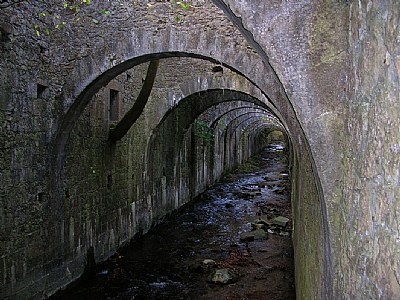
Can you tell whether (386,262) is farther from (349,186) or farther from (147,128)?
(147,128)

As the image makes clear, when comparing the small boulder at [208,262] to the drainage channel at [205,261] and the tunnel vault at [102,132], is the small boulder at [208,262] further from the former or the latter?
the tunnel vault at [102,132]

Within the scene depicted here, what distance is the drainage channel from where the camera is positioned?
751 cm

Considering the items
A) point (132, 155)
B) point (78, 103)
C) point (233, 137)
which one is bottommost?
point (132, 155)

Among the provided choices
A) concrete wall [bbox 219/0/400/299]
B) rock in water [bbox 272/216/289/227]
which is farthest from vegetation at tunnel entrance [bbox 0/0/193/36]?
rock in water [bbox 272/216/289/227]

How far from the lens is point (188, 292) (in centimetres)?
753

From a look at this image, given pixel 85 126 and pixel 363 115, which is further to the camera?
pixel 85 126

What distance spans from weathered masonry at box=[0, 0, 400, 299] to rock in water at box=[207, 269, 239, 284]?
1601 mm

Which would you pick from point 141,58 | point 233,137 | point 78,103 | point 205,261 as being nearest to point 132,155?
point 205,261

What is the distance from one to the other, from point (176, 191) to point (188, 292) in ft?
23.2

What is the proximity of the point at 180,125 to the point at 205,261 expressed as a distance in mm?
5899

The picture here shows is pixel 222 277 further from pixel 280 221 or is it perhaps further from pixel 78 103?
pixel 280 221

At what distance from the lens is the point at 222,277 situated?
8000 millimetres

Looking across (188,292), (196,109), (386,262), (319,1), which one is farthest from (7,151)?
(196,109)

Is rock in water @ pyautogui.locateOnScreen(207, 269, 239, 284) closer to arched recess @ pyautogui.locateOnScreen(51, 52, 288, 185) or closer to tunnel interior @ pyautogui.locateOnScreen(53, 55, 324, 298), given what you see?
tunnel interior @ pyautogui.locateOnScreen(53, 55, 324, 298)
